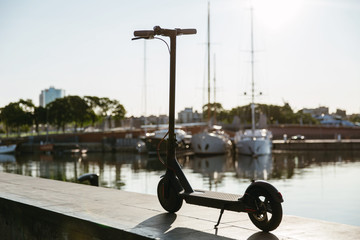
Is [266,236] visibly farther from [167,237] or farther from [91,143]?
[91,143]

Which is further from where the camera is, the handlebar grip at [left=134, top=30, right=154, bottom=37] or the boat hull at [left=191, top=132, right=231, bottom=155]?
the boat hull at [left=191, top=132, right=231, bottom=155]

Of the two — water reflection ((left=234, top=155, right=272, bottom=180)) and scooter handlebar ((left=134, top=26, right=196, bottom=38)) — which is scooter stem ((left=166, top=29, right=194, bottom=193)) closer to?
scooter handlebar ((left=134, top=26, right=196, bottom=38))

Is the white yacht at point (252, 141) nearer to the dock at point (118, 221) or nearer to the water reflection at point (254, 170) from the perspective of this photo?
the water reflection at point (254, 170)

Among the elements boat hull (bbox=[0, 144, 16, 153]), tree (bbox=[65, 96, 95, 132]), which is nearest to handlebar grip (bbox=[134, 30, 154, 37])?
boat hull (bbox=[0, 144, 16, 153])

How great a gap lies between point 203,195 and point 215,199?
1.19ft

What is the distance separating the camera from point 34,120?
4252 inches

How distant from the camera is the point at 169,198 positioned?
786 centimetres

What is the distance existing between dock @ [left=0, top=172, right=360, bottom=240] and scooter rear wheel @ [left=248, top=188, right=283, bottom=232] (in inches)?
4.3

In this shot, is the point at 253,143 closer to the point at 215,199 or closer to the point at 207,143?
the point at 207,143

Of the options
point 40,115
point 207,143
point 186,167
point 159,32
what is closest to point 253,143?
Answer: point 207,143

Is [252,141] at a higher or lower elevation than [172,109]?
lower

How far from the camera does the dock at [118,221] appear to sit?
614 cm

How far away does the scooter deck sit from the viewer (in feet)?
21.5

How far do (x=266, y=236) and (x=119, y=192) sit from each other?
5049mm
